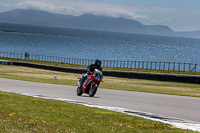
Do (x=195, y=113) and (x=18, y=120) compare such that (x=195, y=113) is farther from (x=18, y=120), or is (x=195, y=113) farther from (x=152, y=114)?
(x=18, y=120)

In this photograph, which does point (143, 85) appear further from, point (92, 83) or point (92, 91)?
point (92, 83)

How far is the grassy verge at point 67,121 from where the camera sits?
9.30 meters

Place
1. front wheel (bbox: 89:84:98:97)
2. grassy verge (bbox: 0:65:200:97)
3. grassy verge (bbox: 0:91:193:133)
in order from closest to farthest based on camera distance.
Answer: grassy verge (bbox: 0:91:193:133)
front wheel (bbox: 89:84:98:97)
grassy verge (bbox: 0:65:200:97)

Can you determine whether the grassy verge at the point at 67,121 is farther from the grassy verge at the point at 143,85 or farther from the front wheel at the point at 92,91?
the grassy verge at the point at 143,85

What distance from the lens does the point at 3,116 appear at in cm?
1046

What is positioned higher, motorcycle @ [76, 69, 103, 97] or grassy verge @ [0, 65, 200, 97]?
motorcycle @ [76, 69, 103, 97]

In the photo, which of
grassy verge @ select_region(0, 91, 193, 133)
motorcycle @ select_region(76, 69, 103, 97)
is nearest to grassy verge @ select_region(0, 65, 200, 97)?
motorcycle @ select_region(76, 69, 103, 97)

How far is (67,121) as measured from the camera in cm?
1055

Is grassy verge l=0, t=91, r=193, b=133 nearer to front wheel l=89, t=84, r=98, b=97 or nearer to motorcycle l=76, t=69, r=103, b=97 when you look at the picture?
motorcycle l=76, t=69, r=103, b=97

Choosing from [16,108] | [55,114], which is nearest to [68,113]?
[55,114]

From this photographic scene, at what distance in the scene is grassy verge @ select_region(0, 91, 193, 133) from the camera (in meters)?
9.30

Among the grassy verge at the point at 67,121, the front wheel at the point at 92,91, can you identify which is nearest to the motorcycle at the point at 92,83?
the front wheel at the point at 92,91

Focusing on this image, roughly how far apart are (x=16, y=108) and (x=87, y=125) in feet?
10.9

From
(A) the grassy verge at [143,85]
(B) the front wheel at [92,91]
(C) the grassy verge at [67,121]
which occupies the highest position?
(C) the grassy verge at [67,121]
